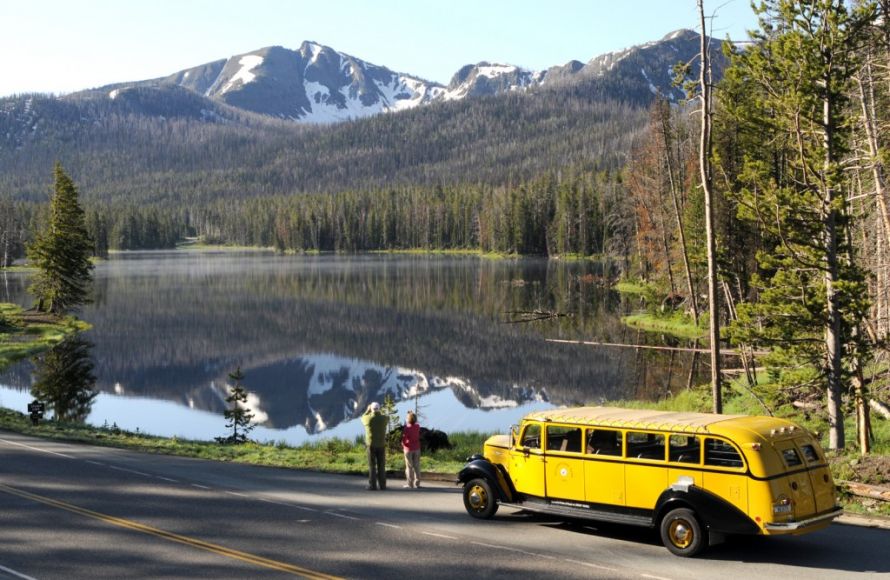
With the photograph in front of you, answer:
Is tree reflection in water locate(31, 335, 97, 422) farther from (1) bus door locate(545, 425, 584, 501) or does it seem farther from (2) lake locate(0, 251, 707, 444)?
(1) bus door locate(545, 425, 584, 501)

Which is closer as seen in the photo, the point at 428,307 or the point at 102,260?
the point at 428,307

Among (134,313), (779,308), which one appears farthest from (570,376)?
(134,313)

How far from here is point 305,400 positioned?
4888 centimetres

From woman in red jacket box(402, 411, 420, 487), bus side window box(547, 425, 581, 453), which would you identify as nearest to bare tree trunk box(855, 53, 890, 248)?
bus side window box(547, 425, 581, 453)

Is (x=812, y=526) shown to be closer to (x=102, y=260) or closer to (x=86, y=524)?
(x=86, y=524)

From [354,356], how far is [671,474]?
47.6 metres

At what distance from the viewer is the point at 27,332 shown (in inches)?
2630

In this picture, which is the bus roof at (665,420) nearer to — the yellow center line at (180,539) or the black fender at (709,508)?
the black fender at (709,508)

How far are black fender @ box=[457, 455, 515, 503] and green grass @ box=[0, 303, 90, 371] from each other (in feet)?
147

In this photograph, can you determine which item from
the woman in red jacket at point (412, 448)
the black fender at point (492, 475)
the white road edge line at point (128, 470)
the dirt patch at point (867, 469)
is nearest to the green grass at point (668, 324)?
the dirt patch at point (867, 469)

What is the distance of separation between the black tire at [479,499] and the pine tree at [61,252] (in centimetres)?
6328

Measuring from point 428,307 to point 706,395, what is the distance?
51226mm

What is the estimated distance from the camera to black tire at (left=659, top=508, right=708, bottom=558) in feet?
47.1

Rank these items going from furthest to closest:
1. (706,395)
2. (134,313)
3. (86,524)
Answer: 1. (134,313)
2. (706,395)
3. (86,524)
